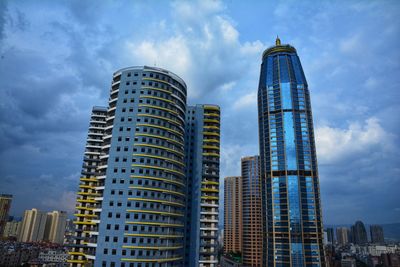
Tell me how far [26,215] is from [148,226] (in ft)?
564

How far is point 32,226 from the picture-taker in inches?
7589

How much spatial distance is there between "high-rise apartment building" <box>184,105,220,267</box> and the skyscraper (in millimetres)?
48250

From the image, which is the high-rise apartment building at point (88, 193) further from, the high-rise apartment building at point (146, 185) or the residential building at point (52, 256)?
the residential building at point (52, 256)

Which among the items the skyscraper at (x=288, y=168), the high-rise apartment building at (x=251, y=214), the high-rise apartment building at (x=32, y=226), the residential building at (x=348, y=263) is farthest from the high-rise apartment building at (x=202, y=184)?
the high-rise apartment building at (x=32, y=226)

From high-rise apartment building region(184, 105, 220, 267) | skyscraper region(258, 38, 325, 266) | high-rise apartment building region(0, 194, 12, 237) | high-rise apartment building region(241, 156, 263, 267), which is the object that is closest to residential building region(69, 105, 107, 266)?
high-rise apartment building region(184, 105, 220, 267)

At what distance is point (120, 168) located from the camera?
63.5 metres

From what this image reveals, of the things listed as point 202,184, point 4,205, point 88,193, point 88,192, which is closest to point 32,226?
point 4,205

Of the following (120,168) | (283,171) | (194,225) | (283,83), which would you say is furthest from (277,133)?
(120,168)

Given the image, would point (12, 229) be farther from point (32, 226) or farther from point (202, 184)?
point (202, 184)

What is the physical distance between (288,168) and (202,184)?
56107 millimetres

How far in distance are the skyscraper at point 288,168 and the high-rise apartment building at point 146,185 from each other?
160ft

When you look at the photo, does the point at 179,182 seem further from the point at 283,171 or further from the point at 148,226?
the point at 283,171

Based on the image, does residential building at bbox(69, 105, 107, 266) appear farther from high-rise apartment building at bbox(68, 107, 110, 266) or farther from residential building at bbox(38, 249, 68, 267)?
residential building at bbox(38, 249, 68, 267)

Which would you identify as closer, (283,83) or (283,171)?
(283,171)
